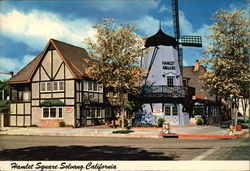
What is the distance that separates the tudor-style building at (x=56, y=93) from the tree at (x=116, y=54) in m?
5.87

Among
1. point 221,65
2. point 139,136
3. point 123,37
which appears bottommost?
point 139,136

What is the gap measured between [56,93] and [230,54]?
66.5 feet

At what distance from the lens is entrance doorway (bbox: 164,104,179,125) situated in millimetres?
32375

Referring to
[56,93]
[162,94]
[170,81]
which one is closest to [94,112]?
[56,93]

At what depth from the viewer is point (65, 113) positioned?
32250mm

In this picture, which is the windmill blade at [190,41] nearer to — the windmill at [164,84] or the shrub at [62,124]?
the windmill at [164,84]

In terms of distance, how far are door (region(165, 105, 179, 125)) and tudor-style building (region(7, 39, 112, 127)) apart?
900 cm

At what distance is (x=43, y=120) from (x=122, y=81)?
13161 millimetres

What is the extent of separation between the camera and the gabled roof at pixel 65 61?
3272 cm

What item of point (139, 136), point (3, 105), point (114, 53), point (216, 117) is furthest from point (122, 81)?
point (216, 117)

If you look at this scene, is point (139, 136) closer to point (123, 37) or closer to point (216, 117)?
point (123, 37)

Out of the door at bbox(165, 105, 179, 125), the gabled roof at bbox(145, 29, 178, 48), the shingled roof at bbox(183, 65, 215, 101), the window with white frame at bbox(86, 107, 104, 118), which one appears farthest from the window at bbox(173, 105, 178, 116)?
the shingled roof at bbox(183, 65, 215, 101)

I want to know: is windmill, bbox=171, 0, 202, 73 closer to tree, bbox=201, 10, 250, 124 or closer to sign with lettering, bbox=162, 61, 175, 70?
sign with lettering, bbox=162, 61, 175, 70

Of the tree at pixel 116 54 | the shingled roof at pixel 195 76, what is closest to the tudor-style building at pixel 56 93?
the tree at pixel 116 54
